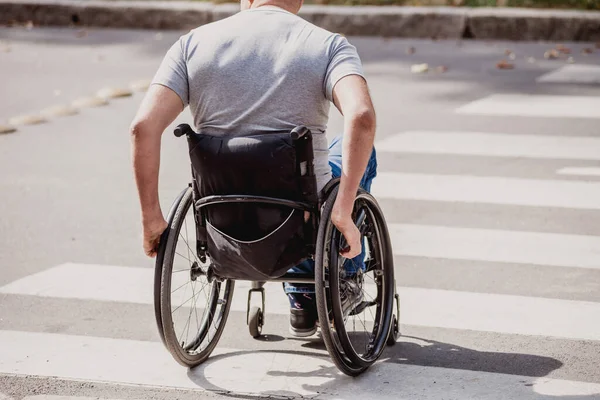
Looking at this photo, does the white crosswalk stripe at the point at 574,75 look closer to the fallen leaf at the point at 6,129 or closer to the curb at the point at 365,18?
the curb at the point at 365,18

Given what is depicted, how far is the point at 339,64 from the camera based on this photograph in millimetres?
4242

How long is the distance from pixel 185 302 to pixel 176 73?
1.35 meters

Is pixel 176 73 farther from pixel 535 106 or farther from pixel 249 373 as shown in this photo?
pixel 535 106

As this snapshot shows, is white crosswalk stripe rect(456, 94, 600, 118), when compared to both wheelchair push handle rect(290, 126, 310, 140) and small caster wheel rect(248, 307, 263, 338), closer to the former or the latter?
small caster wheel rect(248, 307, 263, 338)

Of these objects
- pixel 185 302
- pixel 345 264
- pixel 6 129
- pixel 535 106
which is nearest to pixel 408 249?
pixel 185 302

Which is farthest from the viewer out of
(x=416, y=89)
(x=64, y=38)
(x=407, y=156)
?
(x=64, y=38)

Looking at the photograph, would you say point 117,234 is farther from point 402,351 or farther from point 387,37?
point 387,37

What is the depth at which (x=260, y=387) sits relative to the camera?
449 cm

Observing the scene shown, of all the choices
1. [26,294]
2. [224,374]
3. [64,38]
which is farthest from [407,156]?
[64,38]

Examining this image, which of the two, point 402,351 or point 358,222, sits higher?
point 358,222

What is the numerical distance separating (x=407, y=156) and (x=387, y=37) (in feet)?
16.3

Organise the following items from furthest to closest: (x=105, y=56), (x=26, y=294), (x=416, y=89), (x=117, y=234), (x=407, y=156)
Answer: (x=105, y=56) → (x=416, y=89) → (x=407, y=156) → (x=117, y=234) → (x=26, y=294)

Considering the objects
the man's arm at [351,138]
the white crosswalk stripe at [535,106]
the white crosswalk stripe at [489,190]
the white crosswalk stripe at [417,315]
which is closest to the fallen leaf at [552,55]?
the white crosswalk stripe at [535,106]

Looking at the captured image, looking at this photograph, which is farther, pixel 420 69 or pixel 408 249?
pixel 420 69
